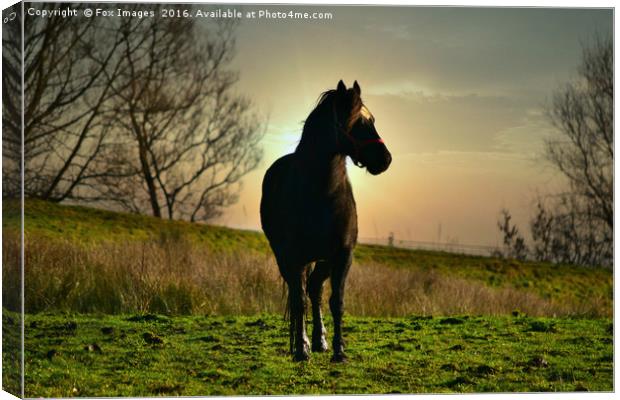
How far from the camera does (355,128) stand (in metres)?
7.33

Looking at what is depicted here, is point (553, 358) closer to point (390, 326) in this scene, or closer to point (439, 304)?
point (390, 326)

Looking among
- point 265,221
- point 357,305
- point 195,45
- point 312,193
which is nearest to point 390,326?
point 357,305

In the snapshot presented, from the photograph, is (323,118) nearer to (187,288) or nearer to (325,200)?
(325,200)

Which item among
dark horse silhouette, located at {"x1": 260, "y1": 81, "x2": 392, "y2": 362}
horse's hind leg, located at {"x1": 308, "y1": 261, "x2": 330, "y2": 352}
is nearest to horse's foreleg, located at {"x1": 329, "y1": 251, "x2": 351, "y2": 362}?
dark horse silhouette, located at {"x1": 260, "y1": 81, "x2": 392, "y2": 362}

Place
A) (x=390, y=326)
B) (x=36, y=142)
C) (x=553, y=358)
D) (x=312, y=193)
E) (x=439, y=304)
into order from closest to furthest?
(x=312, y=193)
(x=553, y=358)
(x=390, y=326)
(x=36, y=142)
(x=439, y=304)

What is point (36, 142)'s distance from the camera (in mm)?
10984

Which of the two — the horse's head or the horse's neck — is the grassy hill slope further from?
the horse's head

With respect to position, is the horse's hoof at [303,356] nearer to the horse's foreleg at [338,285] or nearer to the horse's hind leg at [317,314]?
the horse's hind leg at [317,314]

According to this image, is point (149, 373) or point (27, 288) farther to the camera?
point (27, 288)

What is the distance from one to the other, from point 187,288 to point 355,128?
17.1ft

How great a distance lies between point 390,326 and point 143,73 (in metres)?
5.48

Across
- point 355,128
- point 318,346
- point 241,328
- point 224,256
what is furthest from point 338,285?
point 224,256

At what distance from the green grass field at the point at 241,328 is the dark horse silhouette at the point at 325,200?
0.64 meters

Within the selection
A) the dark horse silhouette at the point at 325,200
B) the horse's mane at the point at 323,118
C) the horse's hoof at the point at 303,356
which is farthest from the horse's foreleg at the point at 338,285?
the horse's mane at the point at 323,118
